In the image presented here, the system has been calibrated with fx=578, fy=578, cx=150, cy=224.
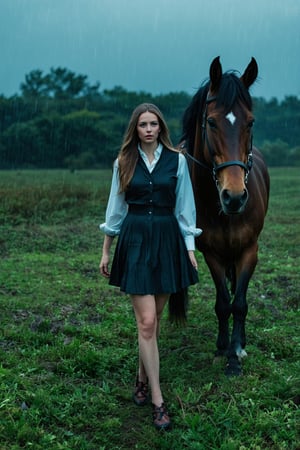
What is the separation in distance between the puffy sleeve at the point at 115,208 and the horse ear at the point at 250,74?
1177mm

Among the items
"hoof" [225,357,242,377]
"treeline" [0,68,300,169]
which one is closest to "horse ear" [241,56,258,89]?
"hoof" [225,357,242,377]

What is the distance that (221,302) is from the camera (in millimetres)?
4621

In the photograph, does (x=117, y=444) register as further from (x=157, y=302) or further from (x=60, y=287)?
(x=60, y=287)

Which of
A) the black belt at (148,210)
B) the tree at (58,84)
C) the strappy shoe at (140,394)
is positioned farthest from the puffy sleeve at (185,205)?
the tree at (58,84)

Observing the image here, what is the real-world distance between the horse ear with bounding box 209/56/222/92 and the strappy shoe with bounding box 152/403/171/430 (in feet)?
7.17

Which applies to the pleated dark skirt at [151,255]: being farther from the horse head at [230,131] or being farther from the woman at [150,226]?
the horse head at [230,131]

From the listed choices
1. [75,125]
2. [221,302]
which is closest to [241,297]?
[221,302]

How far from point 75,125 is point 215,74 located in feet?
74.0

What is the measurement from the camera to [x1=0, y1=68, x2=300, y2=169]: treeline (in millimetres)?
24188

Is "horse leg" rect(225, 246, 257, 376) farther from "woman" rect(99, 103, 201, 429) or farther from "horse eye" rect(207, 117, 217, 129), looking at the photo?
"horse eye" rect(207, 117, 217, 129)

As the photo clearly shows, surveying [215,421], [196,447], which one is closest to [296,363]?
Answer: [215,421]

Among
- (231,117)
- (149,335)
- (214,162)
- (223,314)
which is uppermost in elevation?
(231,117)

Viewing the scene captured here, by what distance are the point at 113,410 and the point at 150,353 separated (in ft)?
1.57

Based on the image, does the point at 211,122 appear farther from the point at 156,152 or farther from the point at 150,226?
the point at 150,226
